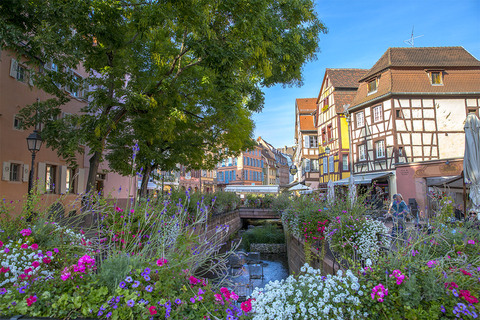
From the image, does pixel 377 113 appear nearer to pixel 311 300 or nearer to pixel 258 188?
pixel 258 188

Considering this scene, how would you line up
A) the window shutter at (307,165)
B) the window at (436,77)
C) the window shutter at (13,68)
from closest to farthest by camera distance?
A: the window shutter at (13,68), the window at (436,77), the window shutter at (307,165)

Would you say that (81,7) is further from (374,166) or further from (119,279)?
(374,166)

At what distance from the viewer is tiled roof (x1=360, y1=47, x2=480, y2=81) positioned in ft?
78.9

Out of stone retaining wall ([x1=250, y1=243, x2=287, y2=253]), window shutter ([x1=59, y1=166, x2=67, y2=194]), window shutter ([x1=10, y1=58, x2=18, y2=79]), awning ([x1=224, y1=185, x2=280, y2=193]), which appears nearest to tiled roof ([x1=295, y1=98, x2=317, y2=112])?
awning ([x1=224, y1=185, x2=280, y2=193])

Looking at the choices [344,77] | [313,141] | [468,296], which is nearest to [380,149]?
[344,77]

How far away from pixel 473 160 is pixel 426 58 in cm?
1951

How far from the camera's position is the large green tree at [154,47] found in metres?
6.92

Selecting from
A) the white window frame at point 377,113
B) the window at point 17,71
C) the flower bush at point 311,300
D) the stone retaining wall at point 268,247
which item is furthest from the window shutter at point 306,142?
the flower bush at point 311,300

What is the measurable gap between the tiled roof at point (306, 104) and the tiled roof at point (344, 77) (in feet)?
34.7

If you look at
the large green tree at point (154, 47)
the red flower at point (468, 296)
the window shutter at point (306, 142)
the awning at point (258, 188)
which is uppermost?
the window shutter at point (306, 142)

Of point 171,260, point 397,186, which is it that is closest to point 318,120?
point 397,186

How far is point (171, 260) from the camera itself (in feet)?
10.4

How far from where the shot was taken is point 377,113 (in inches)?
969

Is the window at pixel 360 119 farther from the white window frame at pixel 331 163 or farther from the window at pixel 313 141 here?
the window at pixel 313 141
